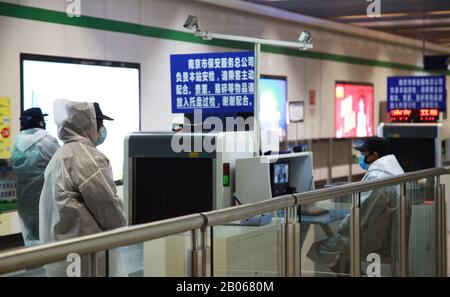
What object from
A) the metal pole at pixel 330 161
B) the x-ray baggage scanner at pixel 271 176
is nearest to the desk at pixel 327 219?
the x-ray baggage scanner at pixel 271 176

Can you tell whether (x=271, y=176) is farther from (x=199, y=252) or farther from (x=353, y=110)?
(x=353, y=110)

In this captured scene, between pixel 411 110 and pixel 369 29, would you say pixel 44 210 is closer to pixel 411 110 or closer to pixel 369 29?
pixel 411 110

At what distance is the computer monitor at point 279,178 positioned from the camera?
16.5 ft

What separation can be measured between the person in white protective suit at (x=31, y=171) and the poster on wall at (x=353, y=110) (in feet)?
33.4

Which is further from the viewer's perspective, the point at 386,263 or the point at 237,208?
the point at 386,263

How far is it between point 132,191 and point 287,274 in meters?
1.74

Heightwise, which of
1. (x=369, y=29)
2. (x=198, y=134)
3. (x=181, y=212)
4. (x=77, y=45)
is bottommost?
(x=181, y=212)

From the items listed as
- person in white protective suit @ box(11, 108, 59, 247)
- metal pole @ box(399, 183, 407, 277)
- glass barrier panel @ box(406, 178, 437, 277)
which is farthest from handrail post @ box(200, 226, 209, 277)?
person in white protective suit @ box(11, 108, 59, 247)

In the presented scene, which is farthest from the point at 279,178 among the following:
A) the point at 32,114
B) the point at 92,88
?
the point at 92,88

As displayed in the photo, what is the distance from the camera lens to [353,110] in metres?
16.7

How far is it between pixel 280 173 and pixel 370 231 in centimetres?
101

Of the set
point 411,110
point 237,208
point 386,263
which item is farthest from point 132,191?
point 411,110

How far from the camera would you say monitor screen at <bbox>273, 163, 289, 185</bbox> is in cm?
505

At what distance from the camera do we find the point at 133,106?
9617mm
